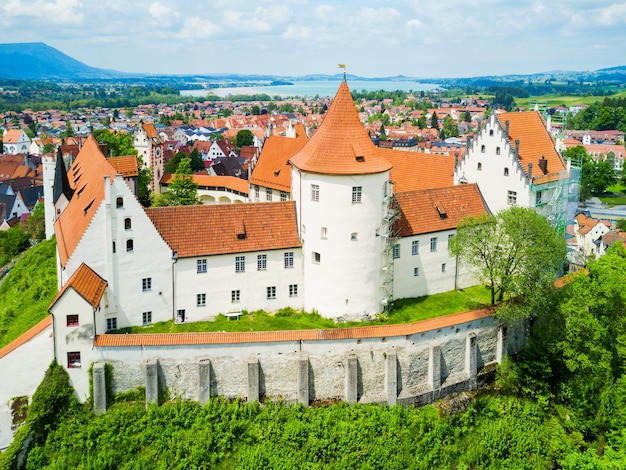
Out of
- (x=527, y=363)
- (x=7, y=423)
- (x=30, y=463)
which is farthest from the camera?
(x=527, y=363)

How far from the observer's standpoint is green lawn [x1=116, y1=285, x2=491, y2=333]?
44541 mm

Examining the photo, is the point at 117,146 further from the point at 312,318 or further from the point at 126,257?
the point at 312,318

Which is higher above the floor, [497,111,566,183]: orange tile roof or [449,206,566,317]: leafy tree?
[497,111,566,183]: orange tile roof

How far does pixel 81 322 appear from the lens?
3966 centimetres

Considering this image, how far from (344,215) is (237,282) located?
893cm

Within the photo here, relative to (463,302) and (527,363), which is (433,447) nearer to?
(527,363)

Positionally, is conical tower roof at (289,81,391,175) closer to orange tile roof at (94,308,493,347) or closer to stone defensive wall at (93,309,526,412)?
orange tile roof at (94,308,493,347)

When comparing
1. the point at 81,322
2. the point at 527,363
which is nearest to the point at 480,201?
the point at 527,363

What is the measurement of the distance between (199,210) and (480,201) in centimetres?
2357

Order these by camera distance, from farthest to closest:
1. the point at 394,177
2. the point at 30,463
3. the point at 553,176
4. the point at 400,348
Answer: the point at 394,177, the point at 553,176, the point at 400,348, the point at 30,463

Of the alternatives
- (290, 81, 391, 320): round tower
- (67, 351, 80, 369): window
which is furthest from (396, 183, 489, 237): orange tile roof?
(67, 351, 80, 369): window

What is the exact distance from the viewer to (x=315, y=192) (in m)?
46.6

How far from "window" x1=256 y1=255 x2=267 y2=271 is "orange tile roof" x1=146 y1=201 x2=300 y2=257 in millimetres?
740

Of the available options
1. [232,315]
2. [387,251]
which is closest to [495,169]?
[387,251]
